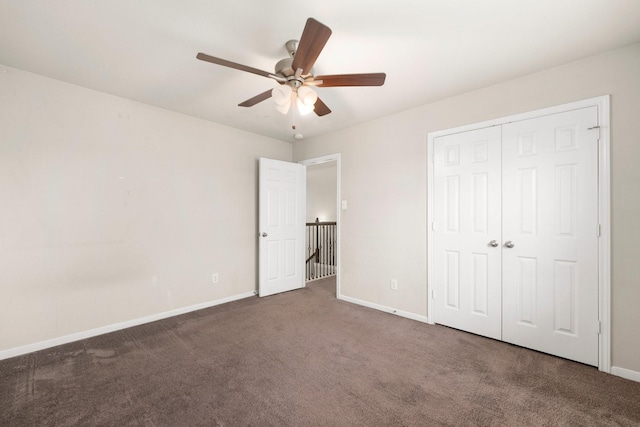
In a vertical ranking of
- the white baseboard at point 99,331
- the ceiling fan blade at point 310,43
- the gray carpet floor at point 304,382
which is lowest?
the gray carpet floor at point 304,382

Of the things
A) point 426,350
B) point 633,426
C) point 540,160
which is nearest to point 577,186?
point 540,160

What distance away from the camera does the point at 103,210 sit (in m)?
2.83

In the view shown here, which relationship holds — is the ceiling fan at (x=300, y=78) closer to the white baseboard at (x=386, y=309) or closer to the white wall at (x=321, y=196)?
the white baseboard at (x=386, y=309)

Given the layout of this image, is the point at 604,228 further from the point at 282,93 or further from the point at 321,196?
the point at 321,196

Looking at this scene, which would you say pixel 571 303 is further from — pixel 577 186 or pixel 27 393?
pixel 27 393

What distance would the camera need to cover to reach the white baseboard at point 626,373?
200 cm

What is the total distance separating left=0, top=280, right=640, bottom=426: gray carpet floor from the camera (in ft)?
5.41

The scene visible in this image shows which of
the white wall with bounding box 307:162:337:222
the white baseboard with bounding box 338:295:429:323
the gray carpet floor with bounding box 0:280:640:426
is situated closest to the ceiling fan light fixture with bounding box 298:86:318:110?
the gray carpet floor with bounding box 0:280:640:426

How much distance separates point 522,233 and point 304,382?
7.63ft

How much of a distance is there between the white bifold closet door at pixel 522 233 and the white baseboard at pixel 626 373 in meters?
0.10

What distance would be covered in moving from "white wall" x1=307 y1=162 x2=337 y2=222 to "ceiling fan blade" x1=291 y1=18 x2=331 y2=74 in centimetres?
582

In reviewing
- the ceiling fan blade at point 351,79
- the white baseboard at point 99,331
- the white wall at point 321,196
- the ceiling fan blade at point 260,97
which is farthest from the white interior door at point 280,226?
the white wall at point 321,196

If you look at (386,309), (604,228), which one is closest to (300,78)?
(604,228)

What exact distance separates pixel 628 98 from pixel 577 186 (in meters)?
0.72
